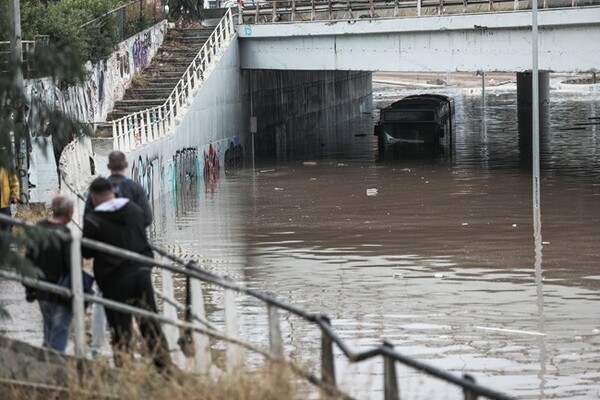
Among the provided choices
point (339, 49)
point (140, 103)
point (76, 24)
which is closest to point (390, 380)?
point (76, 24)

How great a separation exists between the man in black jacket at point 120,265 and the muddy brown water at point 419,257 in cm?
115

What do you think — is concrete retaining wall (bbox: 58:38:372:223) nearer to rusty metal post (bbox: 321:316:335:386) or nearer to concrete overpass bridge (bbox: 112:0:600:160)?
concrete overpass bridge (bbox: 112:0:600:160)

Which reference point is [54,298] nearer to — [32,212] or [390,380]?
[390,380]

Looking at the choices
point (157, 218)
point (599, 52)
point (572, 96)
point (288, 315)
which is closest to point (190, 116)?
point (157, 218)

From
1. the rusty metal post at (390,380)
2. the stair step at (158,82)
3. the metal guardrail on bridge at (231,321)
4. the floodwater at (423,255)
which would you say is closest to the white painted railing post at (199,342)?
the metal guardrail on bridge at (231,321)

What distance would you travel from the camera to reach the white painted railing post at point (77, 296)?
1003cm

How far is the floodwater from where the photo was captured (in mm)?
17406

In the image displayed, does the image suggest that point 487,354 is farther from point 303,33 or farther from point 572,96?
point 572,96

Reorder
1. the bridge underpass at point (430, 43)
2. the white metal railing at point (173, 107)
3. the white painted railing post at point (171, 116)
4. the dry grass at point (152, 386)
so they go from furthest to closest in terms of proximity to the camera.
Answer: the white painted railing post at point (171, 116)
the bridge underpass at point (430, 43)
the white metal railing at point (173, 107)
the dry grass at point (152, 386)

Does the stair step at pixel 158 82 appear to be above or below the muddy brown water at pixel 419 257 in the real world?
above

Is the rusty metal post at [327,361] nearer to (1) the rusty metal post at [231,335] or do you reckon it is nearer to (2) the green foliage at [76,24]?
(1) the rusty metal post at [231,335]

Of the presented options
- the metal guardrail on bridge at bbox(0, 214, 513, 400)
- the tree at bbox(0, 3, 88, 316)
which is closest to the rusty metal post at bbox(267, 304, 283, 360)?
the metal guardrail on bridge at bbox(0, 214, 513, 400)

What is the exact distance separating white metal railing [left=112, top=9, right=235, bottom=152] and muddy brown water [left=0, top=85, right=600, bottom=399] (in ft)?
6.65

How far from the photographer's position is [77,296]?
10125 millimetres
